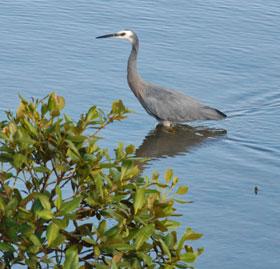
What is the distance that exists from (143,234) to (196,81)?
8684mm

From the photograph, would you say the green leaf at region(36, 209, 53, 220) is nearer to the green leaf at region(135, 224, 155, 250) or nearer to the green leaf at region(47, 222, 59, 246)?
the green leaf at region(47, 222, 59, 246)

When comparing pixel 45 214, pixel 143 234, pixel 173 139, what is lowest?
pixel 173 139

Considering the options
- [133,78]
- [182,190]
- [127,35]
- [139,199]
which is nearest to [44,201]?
[139,199]

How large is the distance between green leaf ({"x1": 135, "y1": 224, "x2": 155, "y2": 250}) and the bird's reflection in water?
19.8 feet

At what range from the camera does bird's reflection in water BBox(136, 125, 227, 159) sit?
10.9m

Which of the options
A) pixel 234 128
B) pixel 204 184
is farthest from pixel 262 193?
pixel 234 128

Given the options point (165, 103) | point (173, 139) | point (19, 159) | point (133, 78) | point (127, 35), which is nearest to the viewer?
point (19, 159)

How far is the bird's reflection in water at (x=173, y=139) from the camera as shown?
10898 mm

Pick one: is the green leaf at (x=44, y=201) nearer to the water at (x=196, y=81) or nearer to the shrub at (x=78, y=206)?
the shrub at (x=78, y=206)

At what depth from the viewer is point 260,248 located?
8.33m

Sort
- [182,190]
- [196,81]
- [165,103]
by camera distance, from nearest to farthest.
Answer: [182,190] < [165,103] < [196,81]

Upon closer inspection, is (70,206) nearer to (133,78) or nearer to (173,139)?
(173,139)

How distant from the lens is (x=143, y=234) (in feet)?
15.0

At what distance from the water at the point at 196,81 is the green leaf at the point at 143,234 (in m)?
3.35
